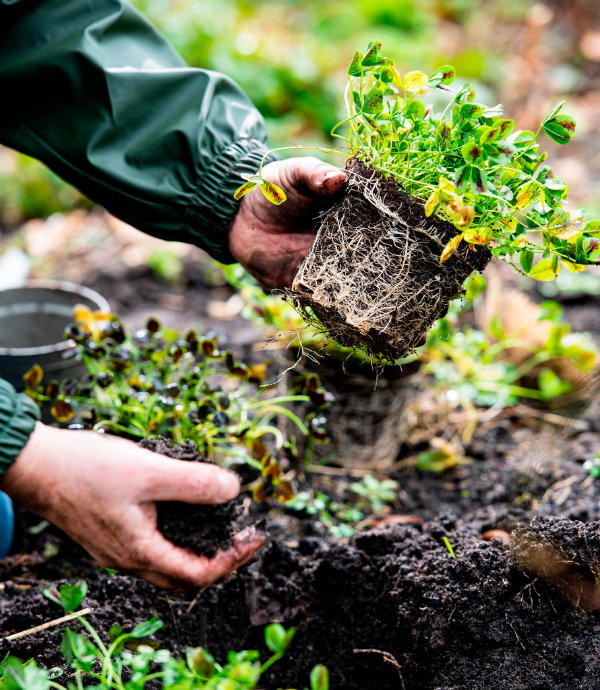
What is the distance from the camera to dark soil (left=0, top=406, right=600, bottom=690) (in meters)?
1.50

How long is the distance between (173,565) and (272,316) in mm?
993

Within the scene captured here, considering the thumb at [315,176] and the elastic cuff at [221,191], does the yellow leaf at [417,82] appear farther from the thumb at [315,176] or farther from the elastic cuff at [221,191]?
the elastic cuff at [221,191]

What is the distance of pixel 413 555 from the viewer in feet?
5.69

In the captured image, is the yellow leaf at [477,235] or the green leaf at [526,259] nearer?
the yellow leaf at [477,235]

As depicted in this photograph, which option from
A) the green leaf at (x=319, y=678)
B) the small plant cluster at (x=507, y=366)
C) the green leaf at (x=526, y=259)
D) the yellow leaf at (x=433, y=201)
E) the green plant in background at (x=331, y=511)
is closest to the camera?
the green leaf at (x=319, y=678)

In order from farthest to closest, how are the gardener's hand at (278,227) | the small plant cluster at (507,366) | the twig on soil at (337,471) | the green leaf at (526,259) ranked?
the small plant cluster at (507,366)
the twig on soil at (337,471)
the gardener's hand at (278,227)
the green leaf at (526,259)

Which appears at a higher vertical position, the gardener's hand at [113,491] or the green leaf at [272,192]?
the green leaf at [272,192]

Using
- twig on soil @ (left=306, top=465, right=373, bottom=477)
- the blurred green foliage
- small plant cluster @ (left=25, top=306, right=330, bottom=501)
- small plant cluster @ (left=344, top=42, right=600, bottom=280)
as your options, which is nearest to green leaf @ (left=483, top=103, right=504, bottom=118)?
small plant cluster @ (left=344, top=42, right=600, bottom=280)

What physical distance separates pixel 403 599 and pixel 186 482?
2.06 feet

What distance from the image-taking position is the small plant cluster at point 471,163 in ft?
4.29

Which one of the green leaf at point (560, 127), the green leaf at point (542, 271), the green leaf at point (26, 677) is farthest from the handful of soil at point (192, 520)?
the green leaf at point (560, 127)

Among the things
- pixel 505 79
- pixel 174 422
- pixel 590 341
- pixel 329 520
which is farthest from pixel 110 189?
pixel 505 79

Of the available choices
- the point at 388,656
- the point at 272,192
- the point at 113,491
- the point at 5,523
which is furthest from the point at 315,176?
the point at 5,523

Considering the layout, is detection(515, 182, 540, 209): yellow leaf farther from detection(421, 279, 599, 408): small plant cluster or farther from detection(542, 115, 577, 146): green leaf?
detection(421, 279, 599, 408): small plant cluster
